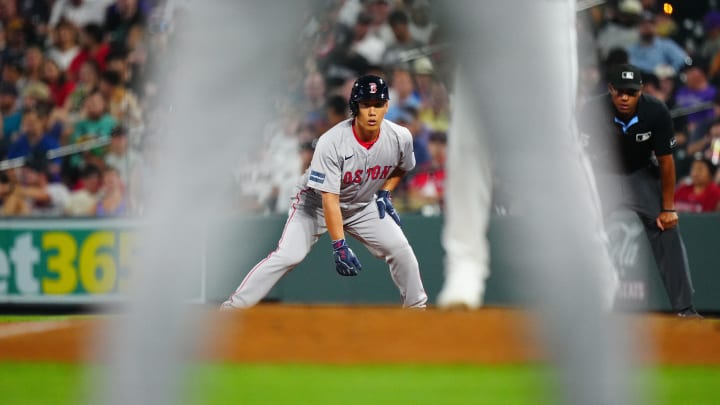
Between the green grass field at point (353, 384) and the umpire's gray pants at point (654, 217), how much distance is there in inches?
76.2

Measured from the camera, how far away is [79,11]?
11.7m

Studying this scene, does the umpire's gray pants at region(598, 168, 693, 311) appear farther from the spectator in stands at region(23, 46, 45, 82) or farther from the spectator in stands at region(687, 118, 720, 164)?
the spectator in stands at region(23, 46, 45, 82)

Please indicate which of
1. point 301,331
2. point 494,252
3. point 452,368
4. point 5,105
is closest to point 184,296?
point 452,368

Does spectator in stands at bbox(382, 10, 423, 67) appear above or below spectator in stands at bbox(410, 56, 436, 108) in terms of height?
above

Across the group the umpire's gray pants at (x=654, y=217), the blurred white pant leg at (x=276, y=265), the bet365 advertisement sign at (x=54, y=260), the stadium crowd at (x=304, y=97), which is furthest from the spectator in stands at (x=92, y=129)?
the umpire's gray pants at (x=654, y=217)

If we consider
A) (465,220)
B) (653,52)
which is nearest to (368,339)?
(465,220)

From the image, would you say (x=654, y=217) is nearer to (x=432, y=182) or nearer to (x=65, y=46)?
(x=432, y=182)

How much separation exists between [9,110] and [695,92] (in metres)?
7.22

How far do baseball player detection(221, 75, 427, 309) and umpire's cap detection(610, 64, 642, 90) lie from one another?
1.64 m

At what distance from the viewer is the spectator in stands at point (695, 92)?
9078mm

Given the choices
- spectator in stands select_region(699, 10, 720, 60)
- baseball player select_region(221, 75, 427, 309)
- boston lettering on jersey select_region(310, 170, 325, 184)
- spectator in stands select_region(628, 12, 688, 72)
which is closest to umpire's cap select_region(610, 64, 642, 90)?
baseball player select_region(221, 75, 427, 309)

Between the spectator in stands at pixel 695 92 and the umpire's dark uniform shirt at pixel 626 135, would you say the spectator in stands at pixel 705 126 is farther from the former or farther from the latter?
the umpire's dark uniform shirt at pixel 626 135

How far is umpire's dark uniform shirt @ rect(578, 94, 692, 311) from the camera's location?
7009 millimetres

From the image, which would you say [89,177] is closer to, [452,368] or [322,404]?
[452,368]
